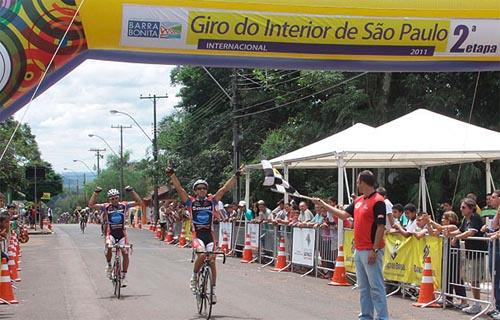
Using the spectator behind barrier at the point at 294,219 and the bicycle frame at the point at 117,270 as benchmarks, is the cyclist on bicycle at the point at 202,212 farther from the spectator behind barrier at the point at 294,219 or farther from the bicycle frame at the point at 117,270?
the spectator behind barrier at the point at 294,219

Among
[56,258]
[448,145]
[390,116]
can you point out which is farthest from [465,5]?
[390,116]

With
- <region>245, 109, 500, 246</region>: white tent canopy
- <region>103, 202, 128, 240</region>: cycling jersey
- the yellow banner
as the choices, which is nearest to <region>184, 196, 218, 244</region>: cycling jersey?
the yellow banner

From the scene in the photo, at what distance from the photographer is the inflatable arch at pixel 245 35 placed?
11062mm

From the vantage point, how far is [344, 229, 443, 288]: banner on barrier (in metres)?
13.2

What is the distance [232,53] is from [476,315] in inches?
210

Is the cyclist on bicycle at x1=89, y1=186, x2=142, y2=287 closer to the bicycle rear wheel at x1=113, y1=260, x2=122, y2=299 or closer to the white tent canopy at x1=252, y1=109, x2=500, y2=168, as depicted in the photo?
the bicycle rear wheel at x1=113, y1=260, x2=122, y2=299

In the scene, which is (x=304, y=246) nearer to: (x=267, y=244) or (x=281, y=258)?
(x=281, y=258)

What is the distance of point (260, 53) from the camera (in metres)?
11.8

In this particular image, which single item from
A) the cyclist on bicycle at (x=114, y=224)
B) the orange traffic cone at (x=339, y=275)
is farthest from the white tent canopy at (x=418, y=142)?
the cyclist on bicycle at (x=114, y=224)

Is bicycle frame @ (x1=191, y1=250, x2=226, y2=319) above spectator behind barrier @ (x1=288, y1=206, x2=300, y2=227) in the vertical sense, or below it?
below

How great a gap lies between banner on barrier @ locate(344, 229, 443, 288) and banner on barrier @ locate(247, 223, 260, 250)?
8.41 m

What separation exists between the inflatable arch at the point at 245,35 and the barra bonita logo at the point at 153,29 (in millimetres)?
14

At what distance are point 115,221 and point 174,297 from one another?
74.7 inches

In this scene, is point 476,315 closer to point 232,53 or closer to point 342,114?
point 232,53
